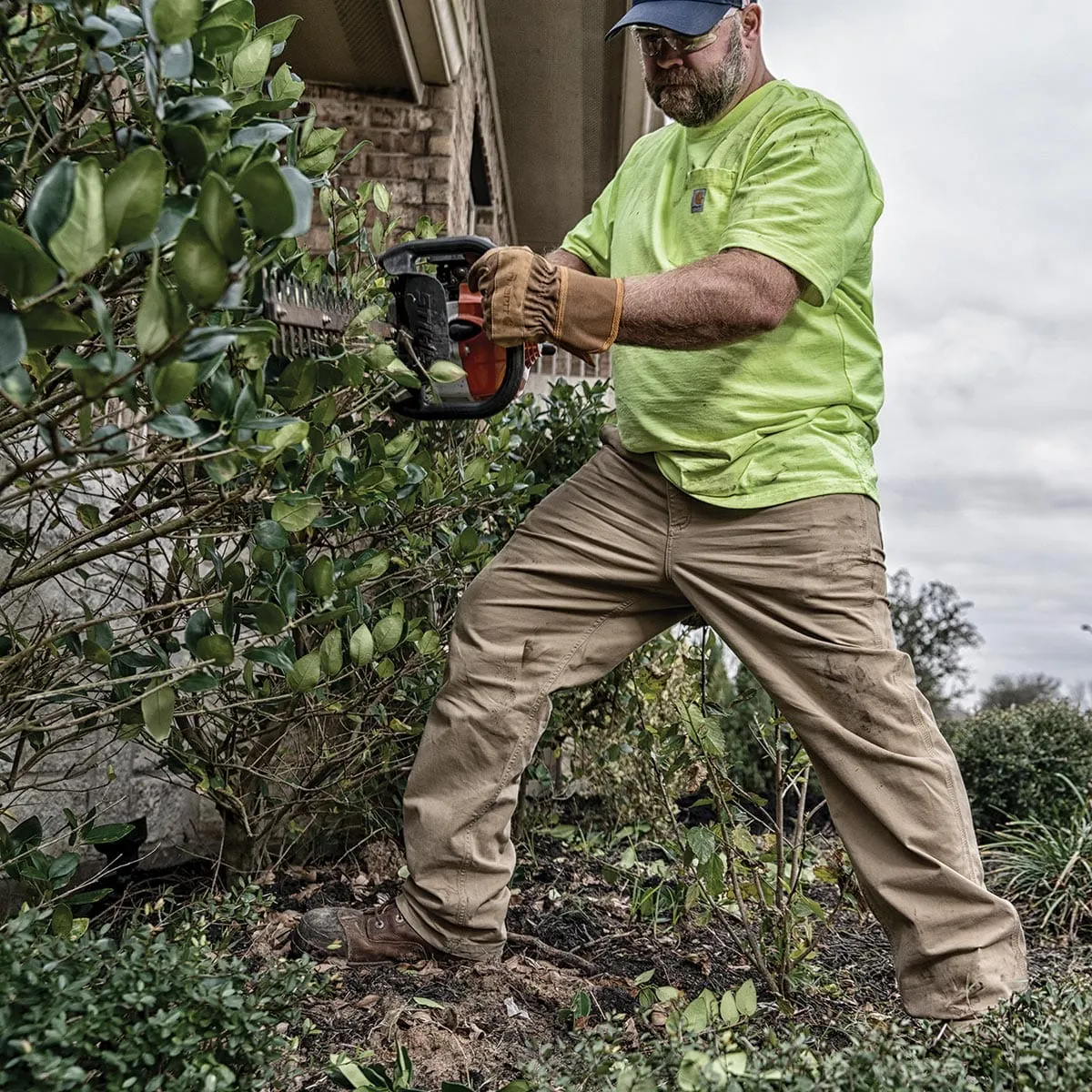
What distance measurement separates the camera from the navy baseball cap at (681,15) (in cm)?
229

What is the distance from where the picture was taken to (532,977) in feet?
8.15

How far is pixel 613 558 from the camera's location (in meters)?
2.50

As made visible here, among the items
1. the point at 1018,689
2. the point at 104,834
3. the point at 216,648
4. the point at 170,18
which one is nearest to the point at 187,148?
the point at 170,18

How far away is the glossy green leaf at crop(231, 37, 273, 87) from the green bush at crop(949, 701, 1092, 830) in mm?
4492

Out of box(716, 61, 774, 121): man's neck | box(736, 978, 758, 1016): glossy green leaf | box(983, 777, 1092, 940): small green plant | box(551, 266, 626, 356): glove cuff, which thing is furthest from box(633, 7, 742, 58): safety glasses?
box(983, 777, 1092, 940): small green plant

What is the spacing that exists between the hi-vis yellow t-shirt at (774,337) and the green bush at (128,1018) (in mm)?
1403

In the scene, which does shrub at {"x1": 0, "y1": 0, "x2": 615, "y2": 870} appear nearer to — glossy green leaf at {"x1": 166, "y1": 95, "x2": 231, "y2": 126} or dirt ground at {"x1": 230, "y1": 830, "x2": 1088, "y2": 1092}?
glossy green leaf at {"x1": 166, "y1": 95, "x2": 231, "y2": 126}

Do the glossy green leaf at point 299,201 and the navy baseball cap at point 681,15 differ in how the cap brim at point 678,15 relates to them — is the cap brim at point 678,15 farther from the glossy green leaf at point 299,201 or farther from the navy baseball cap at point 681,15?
the glossy green leaf at point 299,201

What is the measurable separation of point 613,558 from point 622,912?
124 cm

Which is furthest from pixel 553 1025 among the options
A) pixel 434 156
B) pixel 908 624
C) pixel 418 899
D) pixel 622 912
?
pixel 908 624

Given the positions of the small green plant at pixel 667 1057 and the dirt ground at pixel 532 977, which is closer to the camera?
the small green plant at pixel 667 1057

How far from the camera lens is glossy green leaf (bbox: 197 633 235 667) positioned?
1.68m

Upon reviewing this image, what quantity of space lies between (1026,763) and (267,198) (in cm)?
490

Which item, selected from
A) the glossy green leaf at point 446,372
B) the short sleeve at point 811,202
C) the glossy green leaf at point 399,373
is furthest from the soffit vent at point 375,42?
the glossy green leaf at point 399,373
